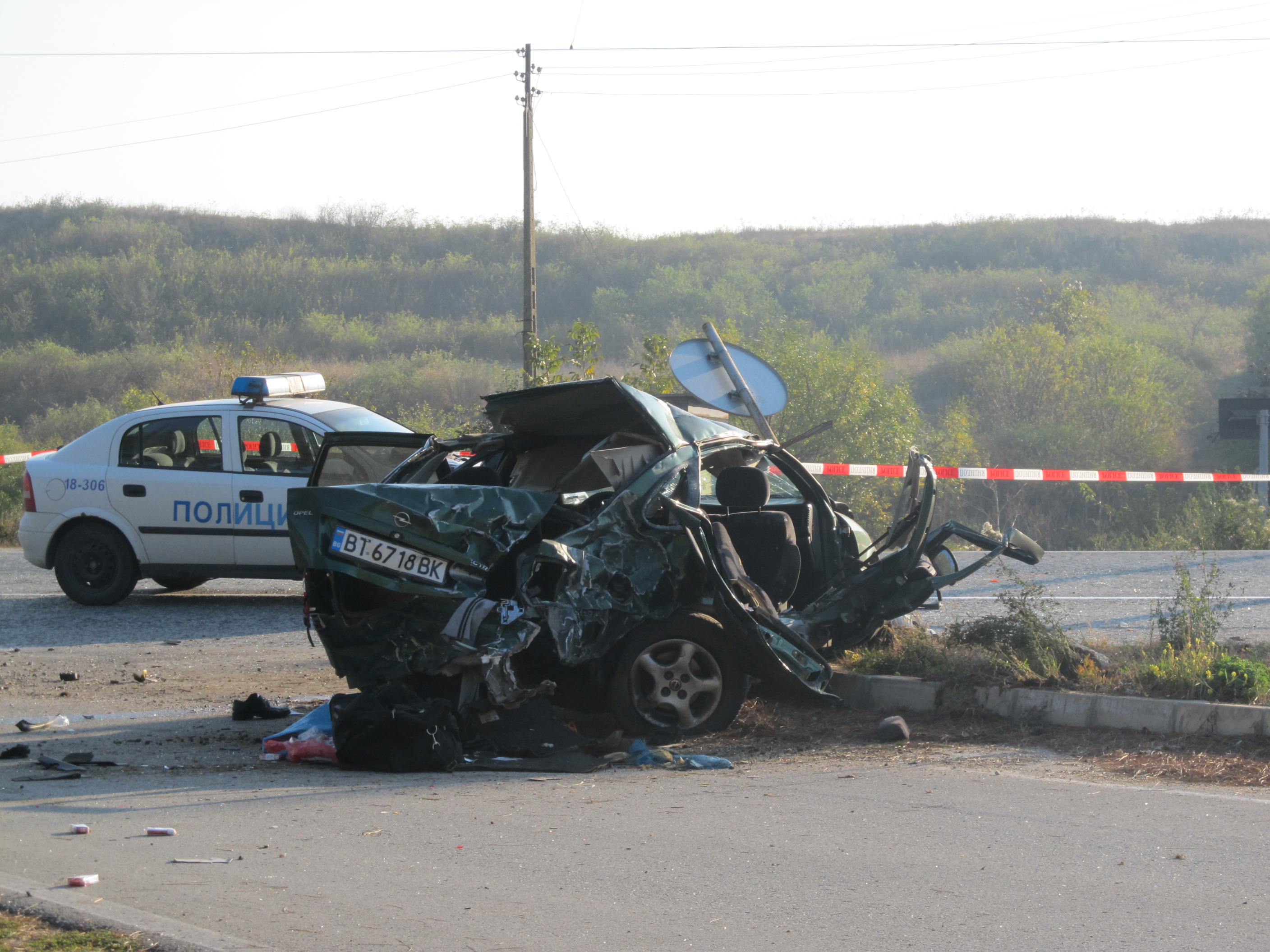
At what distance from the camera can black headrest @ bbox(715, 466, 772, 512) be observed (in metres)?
6.95

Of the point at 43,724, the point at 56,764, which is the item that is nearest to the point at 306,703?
the point at 43,724

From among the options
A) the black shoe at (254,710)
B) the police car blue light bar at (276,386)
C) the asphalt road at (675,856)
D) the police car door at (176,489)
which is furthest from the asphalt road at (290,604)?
the asphalt road at (675,856)

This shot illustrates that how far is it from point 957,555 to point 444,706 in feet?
30.5

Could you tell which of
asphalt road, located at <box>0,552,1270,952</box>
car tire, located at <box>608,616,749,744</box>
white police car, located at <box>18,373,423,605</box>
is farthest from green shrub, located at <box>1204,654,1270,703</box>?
white police car, located at <box>18,373,423,605</box>

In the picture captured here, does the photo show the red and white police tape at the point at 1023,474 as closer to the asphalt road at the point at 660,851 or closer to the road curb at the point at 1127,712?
the road curb at the point at 1127,712

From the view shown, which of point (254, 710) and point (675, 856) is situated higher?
point (675, 856)

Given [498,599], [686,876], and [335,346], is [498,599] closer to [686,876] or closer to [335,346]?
[686,876]

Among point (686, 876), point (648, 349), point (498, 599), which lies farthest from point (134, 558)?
point (648, 349)

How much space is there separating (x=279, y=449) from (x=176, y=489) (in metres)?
0.94

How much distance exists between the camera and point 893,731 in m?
6.42

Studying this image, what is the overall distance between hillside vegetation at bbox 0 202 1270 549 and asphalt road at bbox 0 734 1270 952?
40.6ft

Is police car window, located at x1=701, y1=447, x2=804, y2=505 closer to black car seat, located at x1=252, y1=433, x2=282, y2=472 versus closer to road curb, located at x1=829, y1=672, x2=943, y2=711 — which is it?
road curb, located at x1=829, y1=672, x2=943, y2=711

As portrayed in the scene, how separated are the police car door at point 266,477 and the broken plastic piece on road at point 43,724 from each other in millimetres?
3683

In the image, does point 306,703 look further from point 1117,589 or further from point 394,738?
point 1117,589
